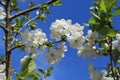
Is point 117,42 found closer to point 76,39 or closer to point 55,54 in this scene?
point 76,39

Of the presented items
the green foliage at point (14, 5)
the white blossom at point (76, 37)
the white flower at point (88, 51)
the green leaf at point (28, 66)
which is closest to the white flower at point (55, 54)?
the white blossom at point (76, 37)

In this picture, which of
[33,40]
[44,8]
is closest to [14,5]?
[44,8]

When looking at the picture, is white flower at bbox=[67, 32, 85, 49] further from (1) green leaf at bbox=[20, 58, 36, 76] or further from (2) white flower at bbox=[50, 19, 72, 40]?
(1) green leaf at bbox=[20, 58, 36, 76]

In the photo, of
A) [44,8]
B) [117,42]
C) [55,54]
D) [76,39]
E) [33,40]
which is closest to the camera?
[117,42]

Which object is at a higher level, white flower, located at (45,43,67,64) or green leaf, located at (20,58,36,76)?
white flower, located at (45,43,67,64)

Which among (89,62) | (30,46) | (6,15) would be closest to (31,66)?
(89,62)

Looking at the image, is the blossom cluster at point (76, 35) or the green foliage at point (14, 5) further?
the green foliage at point (14, 5)

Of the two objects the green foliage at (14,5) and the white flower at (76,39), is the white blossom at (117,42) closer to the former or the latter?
the white flower at (76,39)

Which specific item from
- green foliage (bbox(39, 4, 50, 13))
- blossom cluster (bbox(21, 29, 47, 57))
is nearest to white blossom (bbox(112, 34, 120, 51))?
blossom cluster (bbox(21, 29, 47, 57))

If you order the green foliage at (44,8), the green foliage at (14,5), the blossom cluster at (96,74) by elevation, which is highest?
the green foliage at (14,5)

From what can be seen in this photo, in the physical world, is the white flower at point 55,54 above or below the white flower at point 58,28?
below

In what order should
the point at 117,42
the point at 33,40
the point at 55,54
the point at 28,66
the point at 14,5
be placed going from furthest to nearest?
1. the point at 14,5
2. the point at 33,40
3. the point at 55,54
4. the point at 117,42
5. the point at 28,66

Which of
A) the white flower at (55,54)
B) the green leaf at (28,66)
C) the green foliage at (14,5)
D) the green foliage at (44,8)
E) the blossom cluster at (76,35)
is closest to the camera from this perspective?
the green leaf at (28,66)

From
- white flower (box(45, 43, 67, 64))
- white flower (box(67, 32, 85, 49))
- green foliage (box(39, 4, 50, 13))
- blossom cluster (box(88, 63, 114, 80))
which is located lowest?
blossom cluster (box(88, 63, 114, 80))
